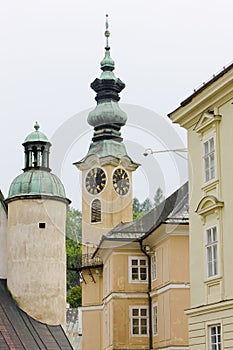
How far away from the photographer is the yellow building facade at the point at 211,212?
69.7ft

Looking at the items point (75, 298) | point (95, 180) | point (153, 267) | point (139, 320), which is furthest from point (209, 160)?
point (75, 298)

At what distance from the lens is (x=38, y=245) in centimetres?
3859

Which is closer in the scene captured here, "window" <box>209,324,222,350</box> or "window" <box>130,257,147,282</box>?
"window" <box>209,324,222,350</box>

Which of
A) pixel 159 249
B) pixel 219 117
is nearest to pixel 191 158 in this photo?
pixel 219 117

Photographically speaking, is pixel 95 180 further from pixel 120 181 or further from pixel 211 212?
pixel 211 212

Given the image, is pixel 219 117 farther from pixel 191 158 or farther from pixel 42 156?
pixel 42 156

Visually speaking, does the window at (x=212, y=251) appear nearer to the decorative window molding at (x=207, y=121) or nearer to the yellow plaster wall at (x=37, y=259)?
the decorative window molding at (x=207, y=121)

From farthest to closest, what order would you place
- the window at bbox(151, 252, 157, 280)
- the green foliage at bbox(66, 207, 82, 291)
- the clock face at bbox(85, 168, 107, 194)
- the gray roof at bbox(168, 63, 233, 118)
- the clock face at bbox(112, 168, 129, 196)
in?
the green foliage at bbox(66, 207, 82, 291) < the clock face at bbox(112, 168, 129, 196) < the clock face at bbox(85, 168, 107, 194) < the window at bbox(151, 252, 157, 280) < the gray roof at bbox(168, 63, 233, 118)

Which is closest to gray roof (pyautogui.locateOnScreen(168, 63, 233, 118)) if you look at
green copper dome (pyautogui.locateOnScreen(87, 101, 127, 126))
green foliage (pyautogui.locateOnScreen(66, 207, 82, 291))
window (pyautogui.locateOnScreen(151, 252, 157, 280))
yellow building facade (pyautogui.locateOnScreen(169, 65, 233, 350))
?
yellow building facade (pyautogui.locateOnScreen(169, 65, 233, 350))

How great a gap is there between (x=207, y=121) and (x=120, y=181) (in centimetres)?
2865

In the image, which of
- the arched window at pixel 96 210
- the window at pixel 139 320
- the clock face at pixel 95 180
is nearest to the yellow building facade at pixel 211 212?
the window at pixel 139 320

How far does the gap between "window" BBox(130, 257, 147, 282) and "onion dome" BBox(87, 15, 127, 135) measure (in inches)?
638

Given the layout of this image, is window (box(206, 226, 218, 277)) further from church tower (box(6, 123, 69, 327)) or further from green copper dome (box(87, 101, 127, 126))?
green copper dome (box(87, 101, 127, 126))

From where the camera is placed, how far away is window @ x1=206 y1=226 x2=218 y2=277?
21953 mm
